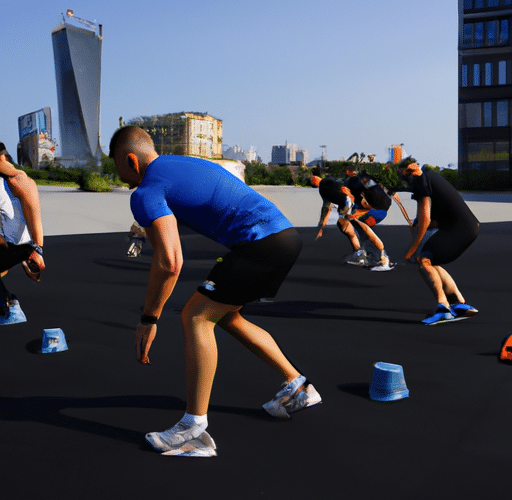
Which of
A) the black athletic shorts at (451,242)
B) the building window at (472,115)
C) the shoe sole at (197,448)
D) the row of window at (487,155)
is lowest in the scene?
the shoe sole at (197,448)

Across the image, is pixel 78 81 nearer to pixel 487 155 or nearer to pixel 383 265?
pixel 487 155

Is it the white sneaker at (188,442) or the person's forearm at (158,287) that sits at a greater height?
the person's forearm at (158,287)

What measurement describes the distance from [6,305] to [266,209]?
4.23m

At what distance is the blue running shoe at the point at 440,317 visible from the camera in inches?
267

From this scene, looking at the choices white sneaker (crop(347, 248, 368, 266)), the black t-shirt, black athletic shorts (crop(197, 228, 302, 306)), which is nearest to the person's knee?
white sneaker (crop(347, 248, 368, 266))

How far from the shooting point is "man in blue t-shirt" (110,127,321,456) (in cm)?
336

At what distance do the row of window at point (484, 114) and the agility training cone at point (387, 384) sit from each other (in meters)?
55.5

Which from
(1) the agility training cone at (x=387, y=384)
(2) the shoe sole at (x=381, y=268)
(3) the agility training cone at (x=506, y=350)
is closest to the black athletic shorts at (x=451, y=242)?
(3) the agility training cone at (x=506, y=350)

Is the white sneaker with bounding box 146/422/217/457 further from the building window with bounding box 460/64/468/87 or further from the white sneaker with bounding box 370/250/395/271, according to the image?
the building window with bounding box 460/64/468/87

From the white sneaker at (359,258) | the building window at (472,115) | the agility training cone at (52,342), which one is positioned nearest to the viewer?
the agility training cone at (52,342)

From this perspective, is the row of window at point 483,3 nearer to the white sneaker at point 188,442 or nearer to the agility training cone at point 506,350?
the agility training cone at point 506,350

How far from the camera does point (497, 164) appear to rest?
55156mm

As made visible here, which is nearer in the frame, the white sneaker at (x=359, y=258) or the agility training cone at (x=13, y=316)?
the agility training cone at (x=13, y=316)

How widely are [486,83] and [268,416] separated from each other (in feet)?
186
